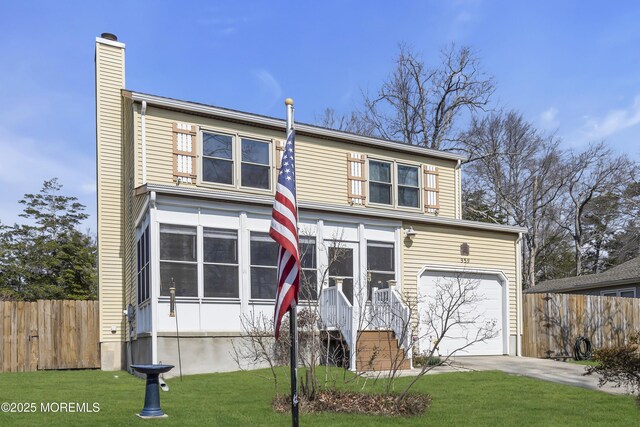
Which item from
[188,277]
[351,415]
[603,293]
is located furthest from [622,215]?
[351,415]

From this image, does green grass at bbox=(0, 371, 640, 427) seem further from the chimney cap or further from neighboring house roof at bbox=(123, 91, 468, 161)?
the chimney cap

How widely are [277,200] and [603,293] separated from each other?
20804mm

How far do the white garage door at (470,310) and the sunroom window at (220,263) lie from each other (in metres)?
4.63

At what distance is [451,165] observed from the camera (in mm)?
19953

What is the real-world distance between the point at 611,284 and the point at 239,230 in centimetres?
1523

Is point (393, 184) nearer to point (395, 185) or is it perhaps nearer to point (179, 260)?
point (395, 185)

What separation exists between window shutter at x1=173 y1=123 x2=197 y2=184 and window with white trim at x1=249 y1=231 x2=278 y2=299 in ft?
8.79

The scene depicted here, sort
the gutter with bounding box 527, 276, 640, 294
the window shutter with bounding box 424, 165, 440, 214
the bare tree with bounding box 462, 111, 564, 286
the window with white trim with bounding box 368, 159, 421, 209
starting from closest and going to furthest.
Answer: the window with white trim with bounding box 368, 159, 421, 209
the window shutter with bounding box 424, 165, 440, 214
the gutter with bounding box 527, 276, 640, 294
the bare tree with bounding box 462, 111, 564, 286

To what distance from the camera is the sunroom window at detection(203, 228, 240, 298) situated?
44.8ft

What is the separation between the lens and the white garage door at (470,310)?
1595cm

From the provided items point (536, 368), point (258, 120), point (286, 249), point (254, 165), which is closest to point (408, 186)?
point (254, 165)

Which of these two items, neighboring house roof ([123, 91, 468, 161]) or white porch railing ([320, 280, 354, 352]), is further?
neighboring house roof ([123, 91, 468, 161])

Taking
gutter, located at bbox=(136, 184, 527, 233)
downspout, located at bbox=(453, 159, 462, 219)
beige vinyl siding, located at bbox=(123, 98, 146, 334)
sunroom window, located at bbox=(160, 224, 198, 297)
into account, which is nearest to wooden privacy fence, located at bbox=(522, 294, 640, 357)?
gutter, located at bbox=(136, 184, 527, 233)

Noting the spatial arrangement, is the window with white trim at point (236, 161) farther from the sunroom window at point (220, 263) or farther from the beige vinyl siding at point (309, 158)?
the sunroom window at point (220, 263)
